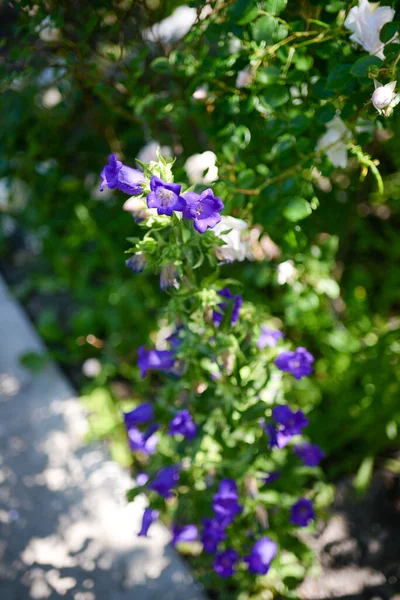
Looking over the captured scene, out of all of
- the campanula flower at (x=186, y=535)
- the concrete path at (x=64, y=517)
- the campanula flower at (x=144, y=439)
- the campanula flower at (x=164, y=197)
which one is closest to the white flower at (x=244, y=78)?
the campanula flower at (x=164, y=197)

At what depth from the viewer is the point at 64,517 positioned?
6.45 feet

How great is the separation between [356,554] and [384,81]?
1.42 m

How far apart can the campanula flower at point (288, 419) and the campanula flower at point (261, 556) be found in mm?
356

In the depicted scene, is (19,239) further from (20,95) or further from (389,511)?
(389,511)

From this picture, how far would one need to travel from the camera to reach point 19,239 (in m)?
3.49

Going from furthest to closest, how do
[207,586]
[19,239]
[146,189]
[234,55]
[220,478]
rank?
[19,239]
[207,586]
[220,478]
[234,55]
[146,189]

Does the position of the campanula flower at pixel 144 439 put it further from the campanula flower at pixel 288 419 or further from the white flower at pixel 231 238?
the white flower at pixel 231 238

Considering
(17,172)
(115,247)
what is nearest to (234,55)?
(115,247)

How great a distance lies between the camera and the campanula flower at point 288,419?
1.32 metres

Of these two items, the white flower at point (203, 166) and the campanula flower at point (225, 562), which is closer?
the white flower at point (203, 166)

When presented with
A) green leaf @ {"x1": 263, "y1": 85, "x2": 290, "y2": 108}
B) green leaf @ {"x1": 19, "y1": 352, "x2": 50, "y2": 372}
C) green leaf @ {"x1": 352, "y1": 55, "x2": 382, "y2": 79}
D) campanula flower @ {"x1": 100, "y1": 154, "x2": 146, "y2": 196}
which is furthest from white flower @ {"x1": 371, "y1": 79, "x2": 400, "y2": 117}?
green leaf @ {"x1": 19, "y1": 352, "x2": 50, "y2": 372}

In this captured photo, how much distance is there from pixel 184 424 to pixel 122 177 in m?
0.64

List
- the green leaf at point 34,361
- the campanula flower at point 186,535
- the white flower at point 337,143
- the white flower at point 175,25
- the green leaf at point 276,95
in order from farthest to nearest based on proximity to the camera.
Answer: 1. the green leaf at point 34,361
2. the white flower at point 175,25
3. the campanula flower at point 186,535
4. the white flower at point 337,143
5. the green leaf at point 276,95

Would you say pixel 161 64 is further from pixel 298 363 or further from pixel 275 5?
pixel 298 363
